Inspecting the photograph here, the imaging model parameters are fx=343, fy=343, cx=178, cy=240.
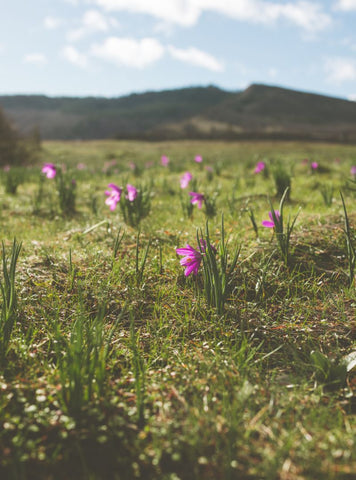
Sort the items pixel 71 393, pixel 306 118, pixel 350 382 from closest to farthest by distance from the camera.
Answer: pixel 71 393, pixel 350 382, pixel 306 118

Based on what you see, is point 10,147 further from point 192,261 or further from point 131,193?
point 192,261

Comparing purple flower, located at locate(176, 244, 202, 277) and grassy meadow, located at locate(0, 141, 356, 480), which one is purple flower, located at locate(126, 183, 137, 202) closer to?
grassy meadow, located at locate(0, 141, 356, 480)

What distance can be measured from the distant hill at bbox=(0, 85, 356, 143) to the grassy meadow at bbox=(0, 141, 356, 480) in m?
28.8

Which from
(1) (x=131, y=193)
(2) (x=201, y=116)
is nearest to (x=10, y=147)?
(1) (x=131, y=193)

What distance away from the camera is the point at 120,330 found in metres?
1.85

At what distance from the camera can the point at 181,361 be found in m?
1.62

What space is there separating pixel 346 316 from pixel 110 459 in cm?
139

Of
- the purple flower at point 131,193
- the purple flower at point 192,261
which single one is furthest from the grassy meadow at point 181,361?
the purple flower at point 131,193

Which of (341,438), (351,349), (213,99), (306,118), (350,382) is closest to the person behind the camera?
(341,438)

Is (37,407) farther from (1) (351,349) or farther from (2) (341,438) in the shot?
(1) (351,349)

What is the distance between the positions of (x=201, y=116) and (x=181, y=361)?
67578 millimetres

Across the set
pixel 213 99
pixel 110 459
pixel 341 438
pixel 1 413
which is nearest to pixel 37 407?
pixel 1 413

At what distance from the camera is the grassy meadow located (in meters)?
1.16

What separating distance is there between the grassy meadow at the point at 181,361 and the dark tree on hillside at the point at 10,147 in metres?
10.8
